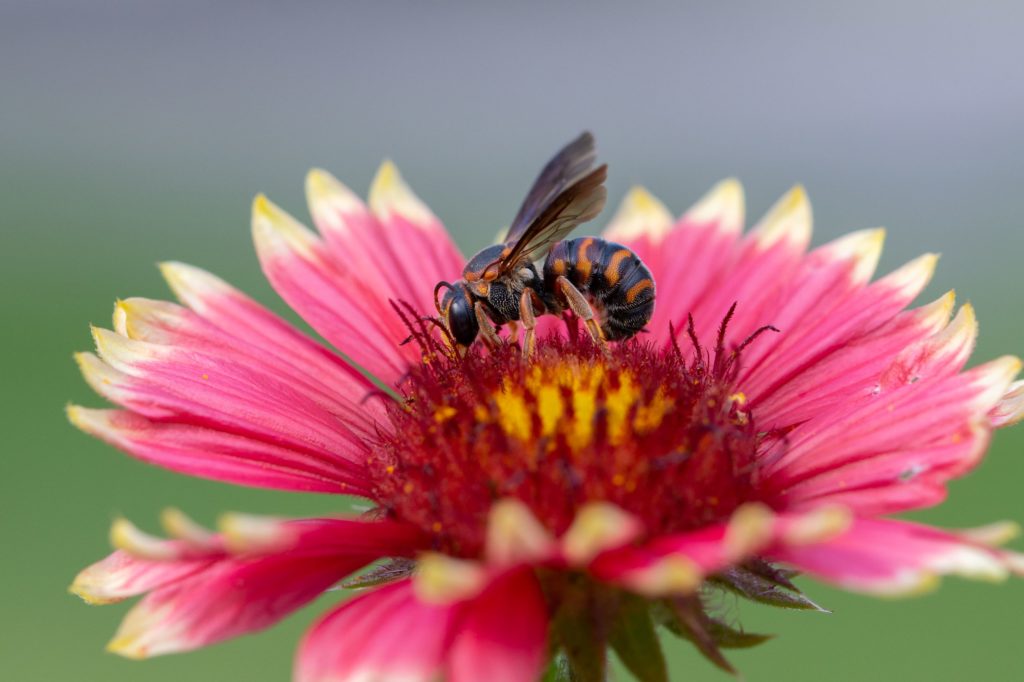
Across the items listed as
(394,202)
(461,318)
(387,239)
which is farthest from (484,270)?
(394,202)

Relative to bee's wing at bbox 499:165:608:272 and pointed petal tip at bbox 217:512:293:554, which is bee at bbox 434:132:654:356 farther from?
pointed petal tip at bbox 217:512:293:554

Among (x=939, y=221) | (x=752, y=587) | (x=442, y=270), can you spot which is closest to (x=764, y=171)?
(x=939, y=221)

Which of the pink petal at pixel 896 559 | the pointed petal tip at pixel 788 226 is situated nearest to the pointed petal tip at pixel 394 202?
the pointed petal tip at pixel 788 226

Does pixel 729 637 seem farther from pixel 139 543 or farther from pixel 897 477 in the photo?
pixel 139 543

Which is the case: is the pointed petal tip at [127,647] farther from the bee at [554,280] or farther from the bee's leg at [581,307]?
the bee's leg at [581,307]

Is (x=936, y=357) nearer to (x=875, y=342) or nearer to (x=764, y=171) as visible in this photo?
(x=875, y=342)

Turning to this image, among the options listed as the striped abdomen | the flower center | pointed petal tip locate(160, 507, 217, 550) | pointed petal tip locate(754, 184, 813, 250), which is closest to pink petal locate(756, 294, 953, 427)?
the flower center
